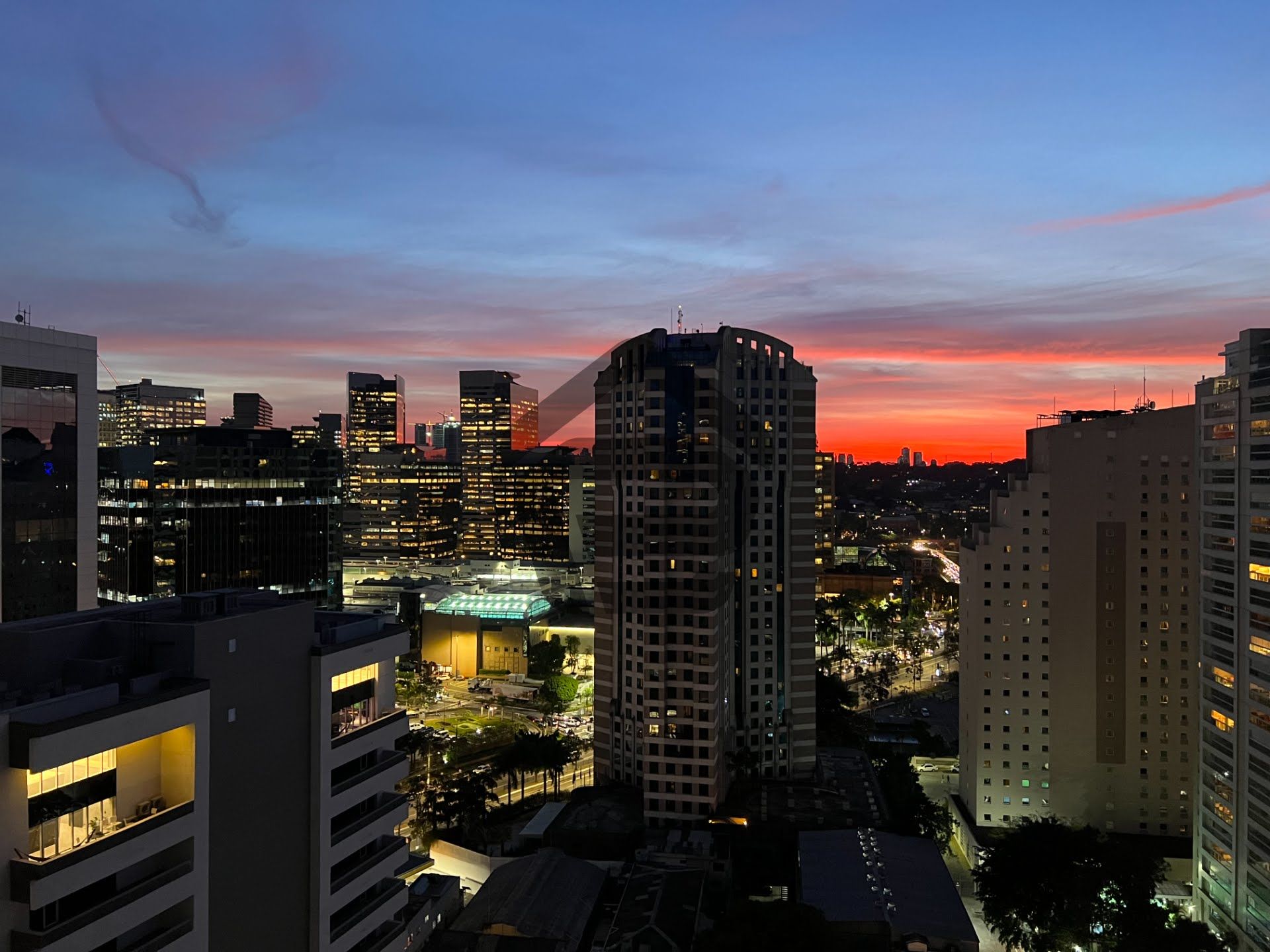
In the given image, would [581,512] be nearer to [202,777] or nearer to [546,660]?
[546,660]

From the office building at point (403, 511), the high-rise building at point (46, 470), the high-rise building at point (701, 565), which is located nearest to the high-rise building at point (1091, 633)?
the high-rise building at point (701, 565)

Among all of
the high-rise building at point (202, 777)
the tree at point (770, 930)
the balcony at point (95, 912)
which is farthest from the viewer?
the tree at point (770, 930)

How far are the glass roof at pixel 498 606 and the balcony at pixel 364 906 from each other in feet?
201

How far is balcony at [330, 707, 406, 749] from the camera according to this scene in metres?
17.9

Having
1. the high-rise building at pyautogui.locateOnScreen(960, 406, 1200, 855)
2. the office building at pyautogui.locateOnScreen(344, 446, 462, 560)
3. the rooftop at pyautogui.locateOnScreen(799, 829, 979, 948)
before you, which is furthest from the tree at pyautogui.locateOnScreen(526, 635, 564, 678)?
the office building at pyautogui.locateOnScreen(344, 446, 462, 560)

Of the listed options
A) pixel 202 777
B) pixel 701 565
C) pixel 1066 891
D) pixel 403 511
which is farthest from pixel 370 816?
pixel 403 511

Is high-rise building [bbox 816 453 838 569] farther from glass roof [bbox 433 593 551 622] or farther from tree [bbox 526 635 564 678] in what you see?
tree [bbox 526 635 564 678]

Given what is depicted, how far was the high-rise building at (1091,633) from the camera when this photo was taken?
42281 millimetres

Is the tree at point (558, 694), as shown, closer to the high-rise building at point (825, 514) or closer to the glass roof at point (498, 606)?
the glass roof at point (498, 606)

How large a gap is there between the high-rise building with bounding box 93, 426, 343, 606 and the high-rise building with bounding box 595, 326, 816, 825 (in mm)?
33537

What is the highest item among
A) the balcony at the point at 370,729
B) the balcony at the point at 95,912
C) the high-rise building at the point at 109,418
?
the high-rise building at the point at 109,418

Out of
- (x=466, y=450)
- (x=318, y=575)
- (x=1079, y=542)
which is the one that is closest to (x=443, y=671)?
(x=318, y=575)

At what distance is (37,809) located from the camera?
12.6 m

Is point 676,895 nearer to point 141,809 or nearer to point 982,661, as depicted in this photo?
point 982,661
